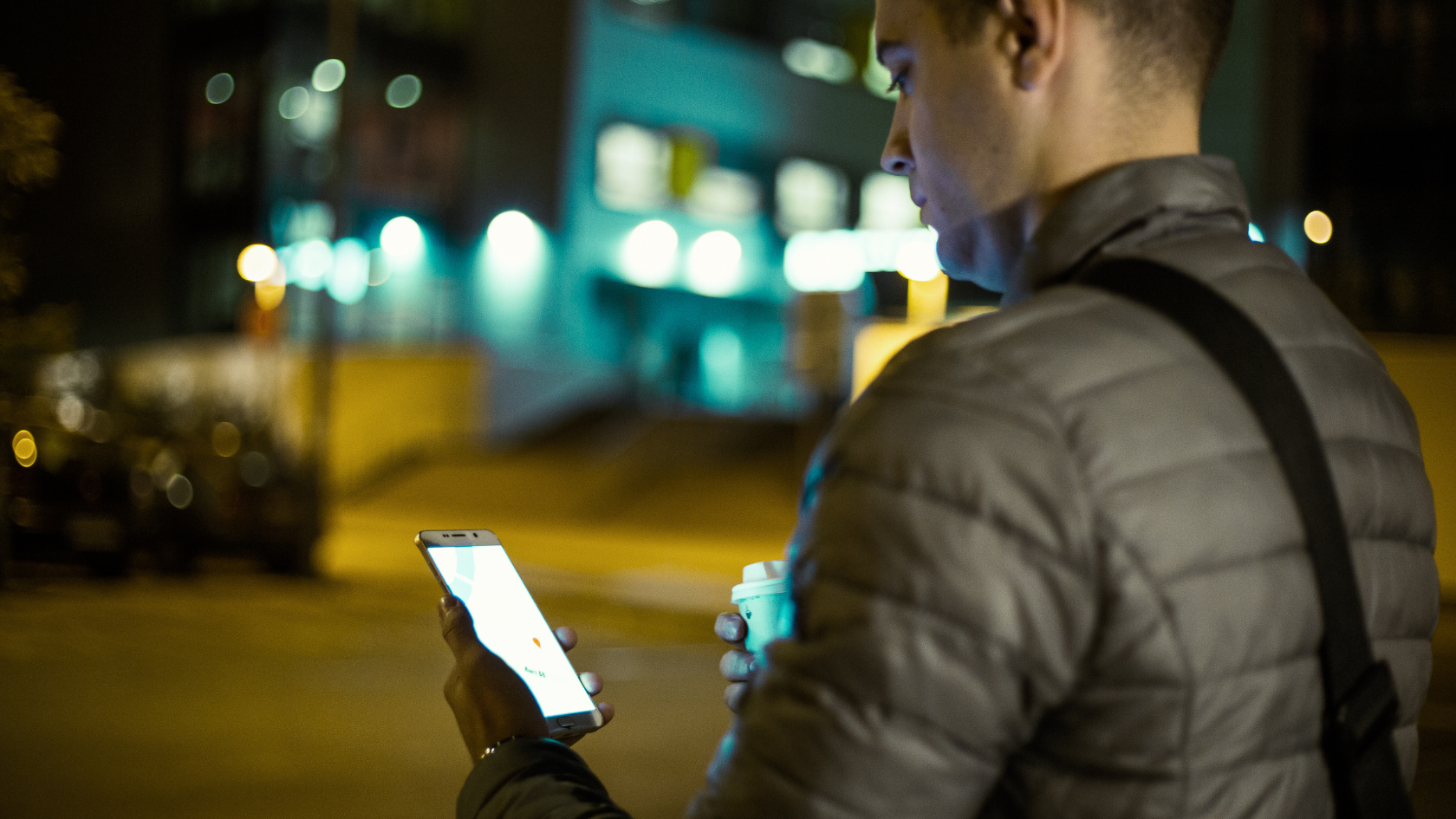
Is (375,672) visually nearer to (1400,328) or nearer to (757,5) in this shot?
(1400,328)

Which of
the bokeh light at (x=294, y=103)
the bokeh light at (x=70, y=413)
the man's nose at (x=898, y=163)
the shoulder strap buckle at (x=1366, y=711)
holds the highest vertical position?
the bokeh light at (x=294, y=103)

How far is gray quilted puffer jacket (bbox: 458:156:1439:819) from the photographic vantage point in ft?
3.60

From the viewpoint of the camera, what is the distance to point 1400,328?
30500 mm

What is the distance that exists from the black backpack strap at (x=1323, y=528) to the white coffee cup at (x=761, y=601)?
0.52 meters

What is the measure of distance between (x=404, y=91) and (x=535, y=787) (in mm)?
41036

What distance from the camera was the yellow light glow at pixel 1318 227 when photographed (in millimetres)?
31766

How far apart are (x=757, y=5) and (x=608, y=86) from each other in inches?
302

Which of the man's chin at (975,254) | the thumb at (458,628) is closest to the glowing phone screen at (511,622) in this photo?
the thumb at (458,628)

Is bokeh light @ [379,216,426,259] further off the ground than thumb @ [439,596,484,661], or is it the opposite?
bokeh light @ [379,216,426,259]

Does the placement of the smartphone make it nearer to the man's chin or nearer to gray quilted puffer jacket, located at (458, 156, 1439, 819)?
gray quilted puffer jacket, located at (458, 156, 1439, 819)

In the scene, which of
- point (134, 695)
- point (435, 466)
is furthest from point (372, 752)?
point (435, 466)

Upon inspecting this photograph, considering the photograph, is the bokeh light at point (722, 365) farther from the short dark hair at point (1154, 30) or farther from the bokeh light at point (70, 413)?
the short dark hair at point (1154, 30)

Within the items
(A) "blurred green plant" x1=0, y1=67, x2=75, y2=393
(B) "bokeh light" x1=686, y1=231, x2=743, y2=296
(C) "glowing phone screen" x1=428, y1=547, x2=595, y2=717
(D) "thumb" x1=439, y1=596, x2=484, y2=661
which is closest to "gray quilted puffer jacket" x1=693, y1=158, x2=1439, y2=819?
(D) "thumb" x1=439, y1=596, x2=484, y2=661

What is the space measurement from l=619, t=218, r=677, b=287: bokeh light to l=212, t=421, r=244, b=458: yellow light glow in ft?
51.4
